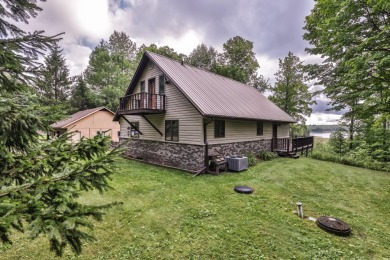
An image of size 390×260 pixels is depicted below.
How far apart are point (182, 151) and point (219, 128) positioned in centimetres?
256

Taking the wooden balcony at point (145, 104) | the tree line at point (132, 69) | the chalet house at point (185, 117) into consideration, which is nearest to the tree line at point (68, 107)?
the tree line at point (132, 69)

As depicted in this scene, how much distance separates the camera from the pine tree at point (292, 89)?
21469 mm

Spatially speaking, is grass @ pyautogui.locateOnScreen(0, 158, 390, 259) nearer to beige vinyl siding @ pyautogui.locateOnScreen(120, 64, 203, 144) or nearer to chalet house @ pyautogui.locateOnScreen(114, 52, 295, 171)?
chalet house @ pyautogui.locateOnScreen(114, 52, 295, 171)

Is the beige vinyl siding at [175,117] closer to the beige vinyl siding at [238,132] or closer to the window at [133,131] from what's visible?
the window at [133,131]

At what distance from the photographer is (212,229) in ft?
16.4

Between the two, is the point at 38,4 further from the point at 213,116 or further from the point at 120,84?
the point at 120,84

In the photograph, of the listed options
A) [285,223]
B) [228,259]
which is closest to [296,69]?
[285,223]

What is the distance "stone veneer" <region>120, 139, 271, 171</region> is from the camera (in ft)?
34.8

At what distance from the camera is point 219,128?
1158cm

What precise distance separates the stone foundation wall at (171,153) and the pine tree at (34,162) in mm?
7049

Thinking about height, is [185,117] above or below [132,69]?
below

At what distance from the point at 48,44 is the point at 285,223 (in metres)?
6.93

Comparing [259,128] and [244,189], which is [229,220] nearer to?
[244,189]

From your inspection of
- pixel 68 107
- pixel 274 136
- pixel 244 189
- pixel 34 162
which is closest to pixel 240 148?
pixel 244 189
